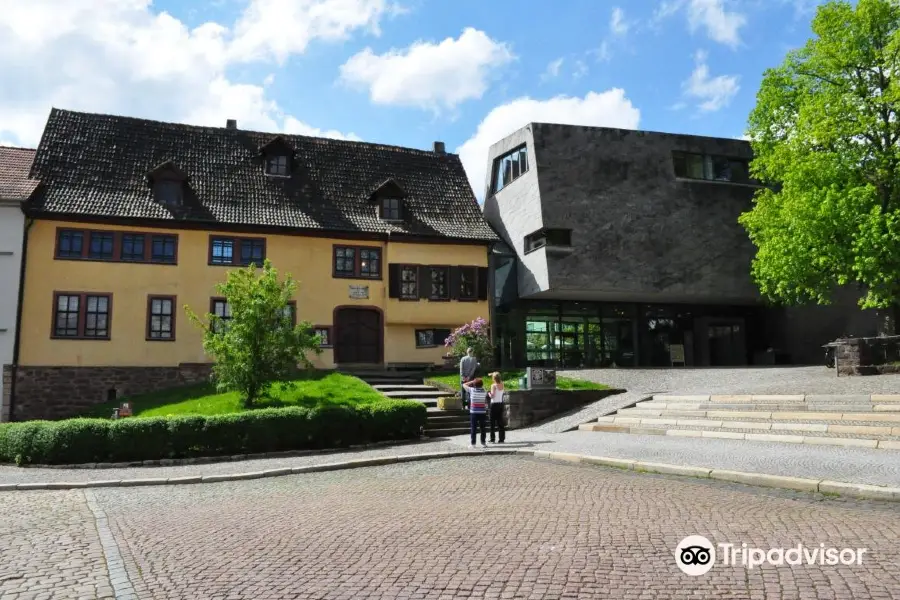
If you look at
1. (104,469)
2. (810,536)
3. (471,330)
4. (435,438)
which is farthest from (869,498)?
(471,330)

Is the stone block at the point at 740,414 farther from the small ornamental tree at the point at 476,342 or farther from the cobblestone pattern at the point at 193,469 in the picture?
the small ornamental tree at the point at 476,342

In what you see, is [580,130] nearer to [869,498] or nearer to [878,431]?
[878,431]

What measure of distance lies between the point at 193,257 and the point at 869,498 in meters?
24.8

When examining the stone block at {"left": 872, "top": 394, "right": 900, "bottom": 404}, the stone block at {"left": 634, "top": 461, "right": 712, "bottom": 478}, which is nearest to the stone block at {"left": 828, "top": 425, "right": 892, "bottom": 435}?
the stone block at {"left": 872, "top": 394, "right": 900, "bottom": 404}

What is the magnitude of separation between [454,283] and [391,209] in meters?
4.37

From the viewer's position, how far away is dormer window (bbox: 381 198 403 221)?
102 feet

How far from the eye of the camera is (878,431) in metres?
13.3

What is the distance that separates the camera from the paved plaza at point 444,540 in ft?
17.1

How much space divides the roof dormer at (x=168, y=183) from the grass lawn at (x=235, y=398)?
7.70m

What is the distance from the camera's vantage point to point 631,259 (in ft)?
107

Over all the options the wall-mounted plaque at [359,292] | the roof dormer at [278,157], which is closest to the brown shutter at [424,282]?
the wall-mounted plaque at [359,292]

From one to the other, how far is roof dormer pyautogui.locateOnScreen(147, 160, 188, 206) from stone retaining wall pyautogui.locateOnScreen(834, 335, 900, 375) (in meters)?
24.4

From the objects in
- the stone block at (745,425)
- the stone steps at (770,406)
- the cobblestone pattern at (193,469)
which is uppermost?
the stone steps at (770,406)

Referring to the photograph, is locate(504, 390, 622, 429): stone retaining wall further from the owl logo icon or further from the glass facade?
the owl logo icon
